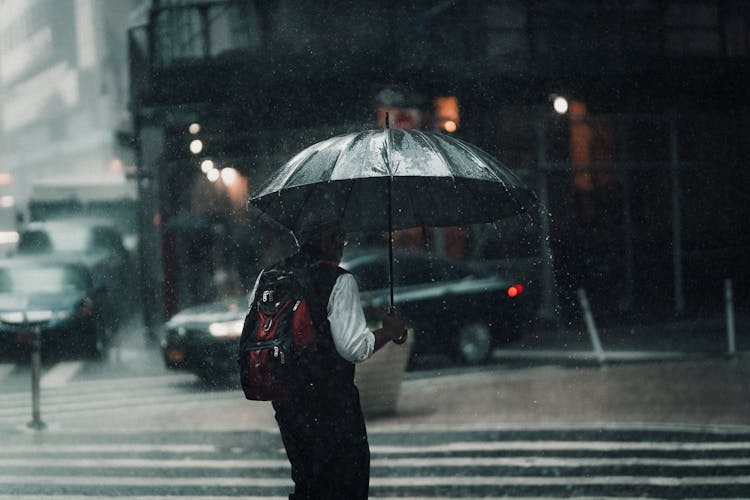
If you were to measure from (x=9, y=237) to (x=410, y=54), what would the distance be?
6943mm

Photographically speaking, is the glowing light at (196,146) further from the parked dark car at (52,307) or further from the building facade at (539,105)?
the parked dark car at (52,307)

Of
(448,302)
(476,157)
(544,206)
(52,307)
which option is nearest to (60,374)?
(52,307)

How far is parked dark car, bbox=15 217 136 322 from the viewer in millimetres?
12430

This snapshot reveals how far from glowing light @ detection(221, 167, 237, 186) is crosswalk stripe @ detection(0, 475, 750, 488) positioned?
259 inches

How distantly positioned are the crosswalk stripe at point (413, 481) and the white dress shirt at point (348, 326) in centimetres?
321

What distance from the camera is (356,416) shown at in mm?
4281

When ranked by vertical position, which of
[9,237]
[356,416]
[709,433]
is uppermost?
[9,237]

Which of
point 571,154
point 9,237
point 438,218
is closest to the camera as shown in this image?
point 438,218

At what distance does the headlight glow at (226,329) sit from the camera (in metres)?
11.2

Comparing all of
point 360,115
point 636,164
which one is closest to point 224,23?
point 360,115

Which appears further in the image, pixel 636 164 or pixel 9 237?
pixel 636 164

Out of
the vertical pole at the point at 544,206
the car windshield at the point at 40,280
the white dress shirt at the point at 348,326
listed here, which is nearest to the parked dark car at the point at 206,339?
the car windshield at the point at 40,280

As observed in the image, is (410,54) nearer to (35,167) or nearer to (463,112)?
(463,112)

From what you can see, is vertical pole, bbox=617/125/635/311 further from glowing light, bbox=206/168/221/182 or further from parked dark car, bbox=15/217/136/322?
parked dark car, bbox=15/217/136/322
